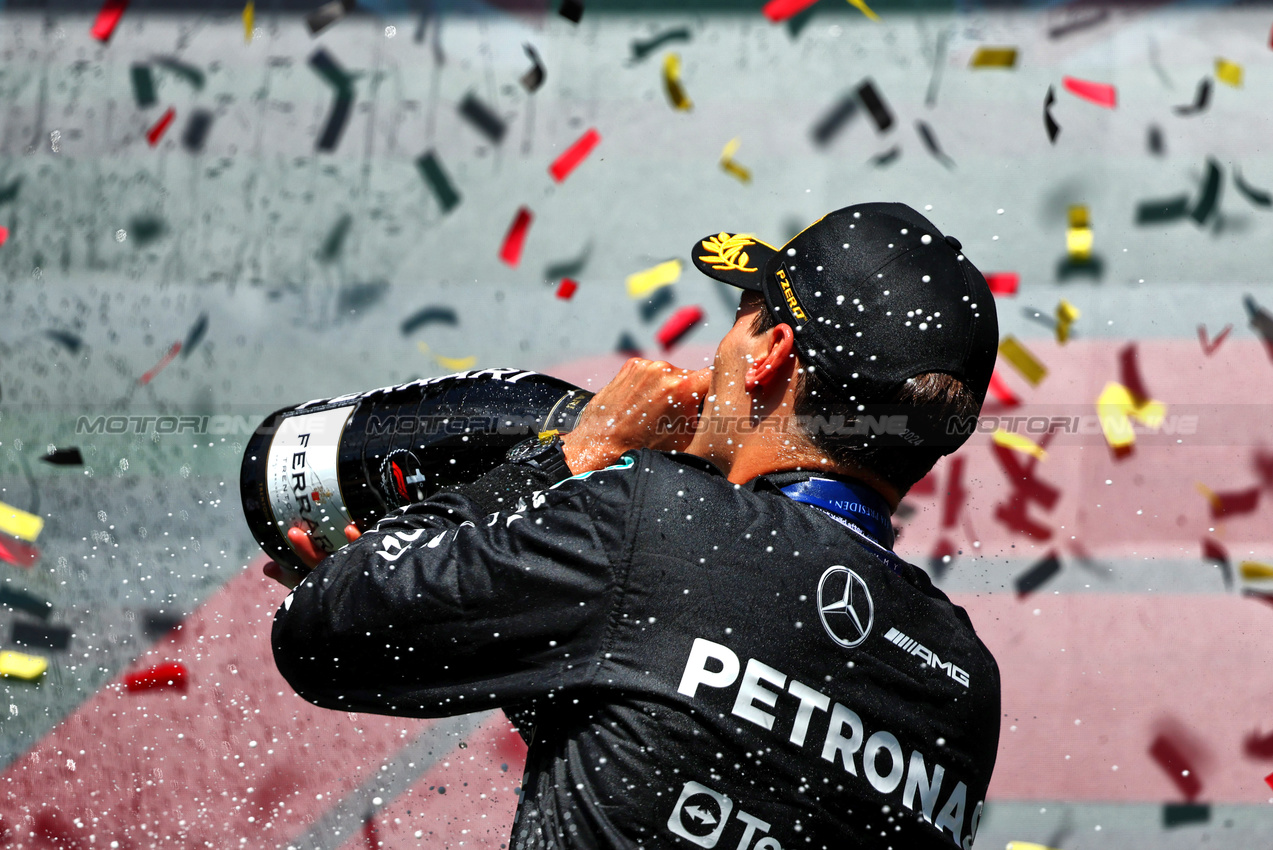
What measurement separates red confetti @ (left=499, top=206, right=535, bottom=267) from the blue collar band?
1.74 metres

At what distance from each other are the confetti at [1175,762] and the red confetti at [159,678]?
8.49ft

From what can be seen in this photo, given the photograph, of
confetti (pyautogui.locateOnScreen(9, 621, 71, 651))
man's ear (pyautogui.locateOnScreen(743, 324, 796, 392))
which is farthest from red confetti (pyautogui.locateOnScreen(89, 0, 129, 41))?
man's ear (pyautogui.locateOnScreen(743, 324, 796, 392))

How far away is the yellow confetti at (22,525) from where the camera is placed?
2881 millimetres

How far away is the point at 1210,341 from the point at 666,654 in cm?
229

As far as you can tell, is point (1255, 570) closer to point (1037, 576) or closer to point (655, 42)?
point (1037, 576)

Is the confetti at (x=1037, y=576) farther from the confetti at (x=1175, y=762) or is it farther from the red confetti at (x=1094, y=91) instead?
the red confetti at (x=1094, y=91)

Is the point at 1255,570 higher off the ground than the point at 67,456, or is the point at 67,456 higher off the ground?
the point at 1255,570

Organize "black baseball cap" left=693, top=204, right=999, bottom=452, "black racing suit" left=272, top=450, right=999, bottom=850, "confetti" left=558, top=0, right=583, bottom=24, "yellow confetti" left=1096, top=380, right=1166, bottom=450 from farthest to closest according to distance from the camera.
A: "confetti" left=558, top=0, right=583, bottom=24, "yellow confetti" left=1096, top=380, right=1166, bottom=450, "black baseball cap" left=693, top=204, right=999, bottom=452, "black racing suit" left=272, top=450, right=999, bottom=850

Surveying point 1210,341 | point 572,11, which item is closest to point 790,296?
point 572,11

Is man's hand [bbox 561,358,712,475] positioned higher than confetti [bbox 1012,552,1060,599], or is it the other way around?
man's hand [bbox 561,358,712,475]

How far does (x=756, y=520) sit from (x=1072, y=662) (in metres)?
1.87

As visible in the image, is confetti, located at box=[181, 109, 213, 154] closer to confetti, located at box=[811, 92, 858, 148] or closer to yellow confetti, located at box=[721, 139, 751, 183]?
yellow confetti, located at box=[721, 139, 751, 183]

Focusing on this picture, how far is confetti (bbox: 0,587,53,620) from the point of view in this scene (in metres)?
2.85

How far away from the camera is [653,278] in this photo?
281cm
